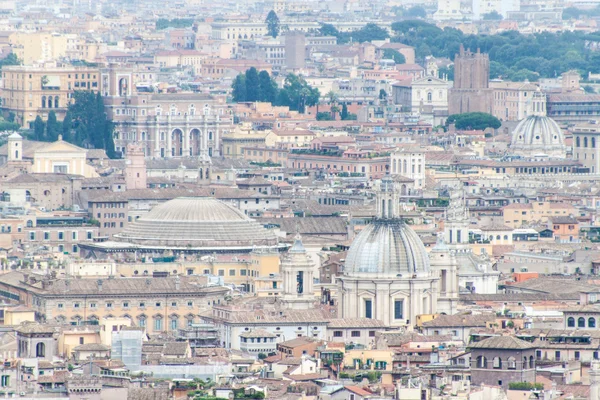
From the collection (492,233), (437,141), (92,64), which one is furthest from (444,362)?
(92,64)

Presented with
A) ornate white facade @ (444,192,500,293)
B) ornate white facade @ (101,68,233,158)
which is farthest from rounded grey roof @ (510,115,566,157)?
ornate white facade @ (444,192,500,293)

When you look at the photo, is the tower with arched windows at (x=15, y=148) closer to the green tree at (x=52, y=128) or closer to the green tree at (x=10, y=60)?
the green tree at (x=52, y=128)

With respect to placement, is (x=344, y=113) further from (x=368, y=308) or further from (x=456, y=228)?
(x=368, y=308)

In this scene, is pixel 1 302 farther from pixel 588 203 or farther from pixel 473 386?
pixel 588 203

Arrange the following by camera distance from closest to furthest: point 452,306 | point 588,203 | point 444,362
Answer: point 444,362
point 452,306
point 588,203

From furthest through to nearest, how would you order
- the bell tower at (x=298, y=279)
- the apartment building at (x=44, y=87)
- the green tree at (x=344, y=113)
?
the green tree at (x=344, y=113) → the apartment building at (x=44, y=87) → the bell tower at (x=298, y=279)

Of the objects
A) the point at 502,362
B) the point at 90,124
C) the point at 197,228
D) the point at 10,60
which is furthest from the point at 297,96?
the point at 502,362

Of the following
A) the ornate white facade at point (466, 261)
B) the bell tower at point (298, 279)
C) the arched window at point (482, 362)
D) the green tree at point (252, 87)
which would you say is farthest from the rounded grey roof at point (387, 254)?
the green tree at point (252, 87)
